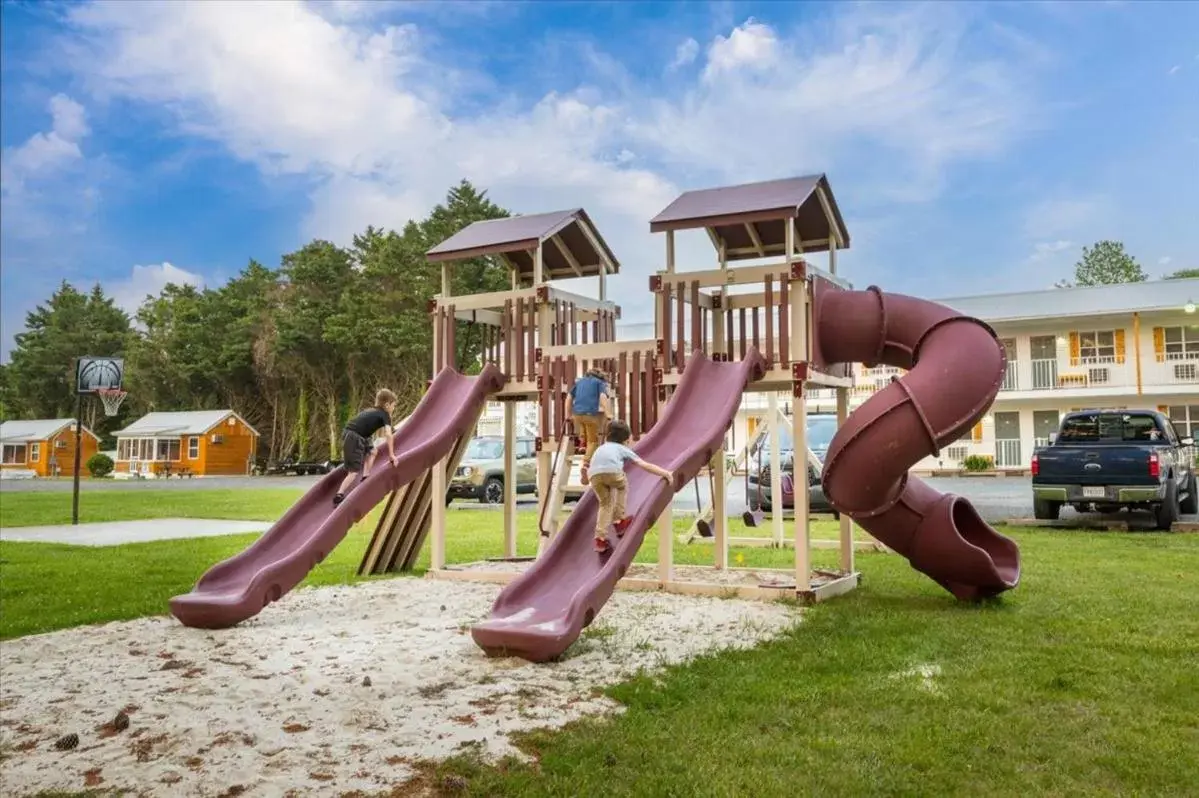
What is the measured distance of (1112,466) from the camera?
1452 cm

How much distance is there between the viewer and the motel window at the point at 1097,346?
3250 cm

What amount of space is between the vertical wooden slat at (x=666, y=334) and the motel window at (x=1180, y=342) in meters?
28.5

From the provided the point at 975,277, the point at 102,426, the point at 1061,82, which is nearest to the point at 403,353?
the point at 975,277

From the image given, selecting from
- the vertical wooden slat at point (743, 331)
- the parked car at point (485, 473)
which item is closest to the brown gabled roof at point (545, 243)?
the vertical wooden slat at point (743, 331)

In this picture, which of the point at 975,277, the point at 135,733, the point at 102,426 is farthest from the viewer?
the point at 102,426

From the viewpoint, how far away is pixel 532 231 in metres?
11.6

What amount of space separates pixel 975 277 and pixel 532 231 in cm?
3061

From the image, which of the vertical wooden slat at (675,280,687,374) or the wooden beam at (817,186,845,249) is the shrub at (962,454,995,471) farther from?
the vertical wooden slat at (675,280,687,374)

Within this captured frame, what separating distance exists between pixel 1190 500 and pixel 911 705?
1503 centimetres

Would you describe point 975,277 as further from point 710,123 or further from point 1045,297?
point 710,123

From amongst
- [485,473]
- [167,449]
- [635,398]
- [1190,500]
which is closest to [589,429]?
[635,398]

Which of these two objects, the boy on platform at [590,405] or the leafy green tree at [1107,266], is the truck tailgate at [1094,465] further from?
the leafy green tree at [1107,266]

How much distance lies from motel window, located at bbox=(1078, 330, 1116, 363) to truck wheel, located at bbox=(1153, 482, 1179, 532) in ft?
65.1

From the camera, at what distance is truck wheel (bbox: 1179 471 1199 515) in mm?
16766
